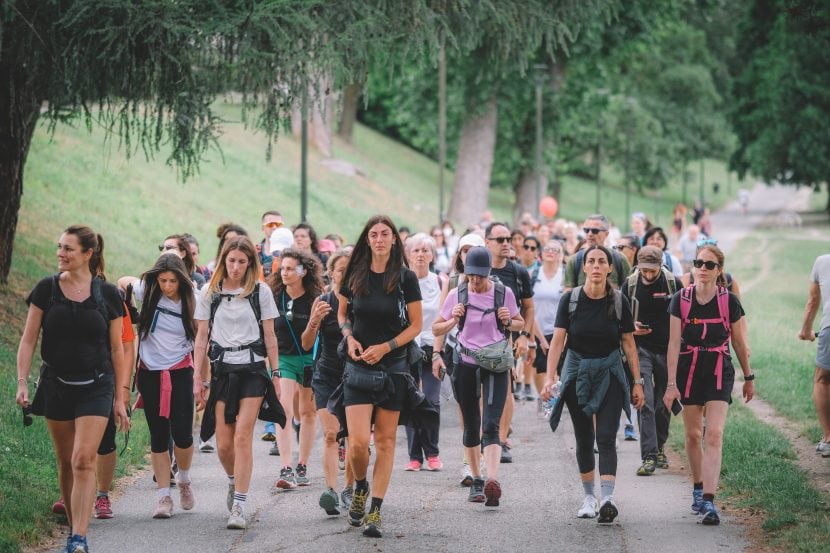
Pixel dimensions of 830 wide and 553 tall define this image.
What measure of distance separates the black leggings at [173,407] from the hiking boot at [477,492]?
2.08 m

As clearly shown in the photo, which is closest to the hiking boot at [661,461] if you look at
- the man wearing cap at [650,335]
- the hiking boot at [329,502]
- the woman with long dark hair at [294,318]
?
the man wearing cap at [650,335]

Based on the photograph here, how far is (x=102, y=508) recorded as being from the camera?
8875 mm

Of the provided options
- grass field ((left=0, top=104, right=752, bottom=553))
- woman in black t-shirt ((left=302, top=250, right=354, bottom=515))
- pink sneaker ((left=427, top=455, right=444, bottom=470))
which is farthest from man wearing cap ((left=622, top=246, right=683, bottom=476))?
grass field ((left=0, top=104, right=752, bottom=553))

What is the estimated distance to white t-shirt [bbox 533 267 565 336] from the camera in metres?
14.5

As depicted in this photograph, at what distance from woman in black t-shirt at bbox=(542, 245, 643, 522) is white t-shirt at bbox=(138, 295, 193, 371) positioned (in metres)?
2.58

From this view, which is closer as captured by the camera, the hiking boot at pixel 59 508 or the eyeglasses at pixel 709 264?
the hiking boot at pixel 59 508

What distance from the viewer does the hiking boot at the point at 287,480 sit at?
9945 mm

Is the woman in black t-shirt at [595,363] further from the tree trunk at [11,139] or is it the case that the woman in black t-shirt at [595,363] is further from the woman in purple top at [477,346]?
the tree trunk at [11,139]

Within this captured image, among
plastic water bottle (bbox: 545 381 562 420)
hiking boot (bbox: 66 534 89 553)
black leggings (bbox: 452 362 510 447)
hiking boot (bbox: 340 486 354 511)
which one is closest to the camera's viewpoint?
hiking boot (bbox: 66 534 89 553)

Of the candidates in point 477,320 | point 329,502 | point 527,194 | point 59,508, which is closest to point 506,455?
point 477,320

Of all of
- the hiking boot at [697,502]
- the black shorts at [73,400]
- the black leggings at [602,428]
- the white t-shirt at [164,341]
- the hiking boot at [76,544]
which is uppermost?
the white t-shirt at [164,341]

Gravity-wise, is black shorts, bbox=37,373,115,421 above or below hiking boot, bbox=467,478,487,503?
above

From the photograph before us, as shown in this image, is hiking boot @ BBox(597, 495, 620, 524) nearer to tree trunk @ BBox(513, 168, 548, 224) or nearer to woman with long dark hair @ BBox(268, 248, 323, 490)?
woman with long dark hair @ BBox(268, 248, 323, 490)

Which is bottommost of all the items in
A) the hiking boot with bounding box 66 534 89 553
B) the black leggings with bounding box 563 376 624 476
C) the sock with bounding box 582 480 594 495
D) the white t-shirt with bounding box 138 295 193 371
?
the hiking boot with bounding box 66 534 89 553
